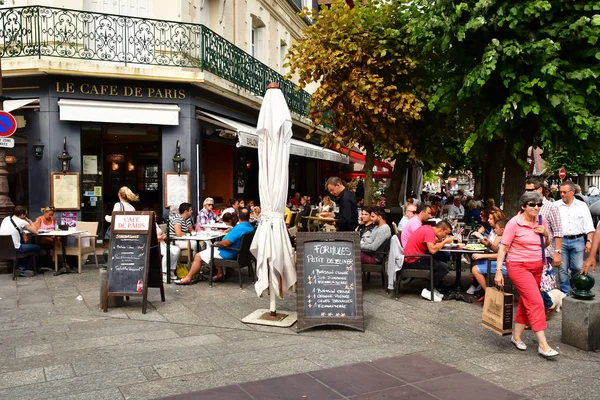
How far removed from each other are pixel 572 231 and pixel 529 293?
115 inches

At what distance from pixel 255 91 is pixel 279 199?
9656mm

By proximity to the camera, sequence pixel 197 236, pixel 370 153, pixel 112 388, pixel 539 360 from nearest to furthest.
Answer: pixel 112 388, pixel 539 360, pixel 197 236, pixel 370 153

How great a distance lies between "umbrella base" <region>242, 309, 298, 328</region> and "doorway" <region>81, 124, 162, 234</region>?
7041 millimetres

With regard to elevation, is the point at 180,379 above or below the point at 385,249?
below

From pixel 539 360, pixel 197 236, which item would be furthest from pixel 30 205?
pixel 539 360

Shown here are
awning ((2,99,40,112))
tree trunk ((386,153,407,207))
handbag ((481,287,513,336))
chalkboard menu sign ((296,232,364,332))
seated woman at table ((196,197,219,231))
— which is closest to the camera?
handbag ((481,287,513,336))

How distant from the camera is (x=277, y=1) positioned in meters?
19.3

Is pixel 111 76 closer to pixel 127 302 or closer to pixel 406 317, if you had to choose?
pixel 127 302

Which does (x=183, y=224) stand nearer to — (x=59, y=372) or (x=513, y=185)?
(x=59, y=372)

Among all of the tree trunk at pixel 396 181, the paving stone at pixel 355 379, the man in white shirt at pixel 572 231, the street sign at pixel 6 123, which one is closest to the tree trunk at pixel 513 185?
the man in white shirt at pixel 572 231

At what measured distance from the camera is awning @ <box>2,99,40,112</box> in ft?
37.2

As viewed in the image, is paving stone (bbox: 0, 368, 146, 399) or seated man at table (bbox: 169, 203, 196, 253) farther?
seated man at table (bbox: 169, 203, 196, 253)

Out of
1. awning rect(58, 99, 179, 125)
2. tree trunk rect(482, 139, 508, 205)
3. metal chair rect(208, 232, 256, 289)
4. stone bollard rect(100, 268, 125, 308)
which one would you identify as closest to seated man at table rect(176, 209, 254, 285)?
metal chair rect(208, 232, 256, 289)

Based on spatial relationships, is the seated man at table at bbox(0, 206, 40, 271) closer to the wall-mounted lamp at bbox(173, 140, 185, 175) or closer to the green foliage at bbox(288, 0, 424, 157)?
the wall-mounted lamp at bbox(173, 140, 185, 175)
